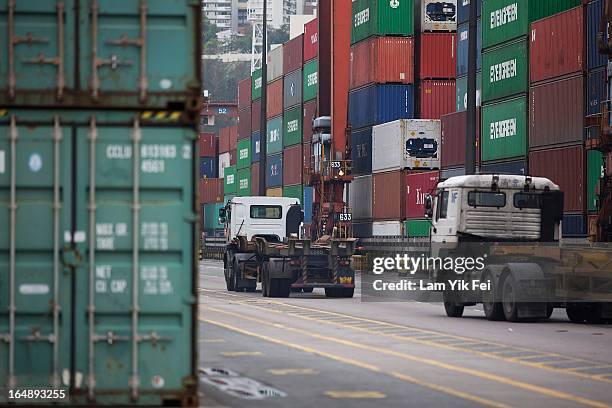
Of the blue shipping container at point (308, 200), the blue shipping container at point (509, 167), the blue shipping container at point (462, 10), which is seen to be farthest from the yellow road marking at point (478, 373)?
the blue shipping container at point (308, 200)

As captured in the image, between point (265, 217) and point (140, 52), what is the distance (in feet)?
108

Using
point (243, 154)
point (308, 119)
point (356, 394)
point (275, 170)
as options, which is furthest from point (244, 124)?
point (356, 394)

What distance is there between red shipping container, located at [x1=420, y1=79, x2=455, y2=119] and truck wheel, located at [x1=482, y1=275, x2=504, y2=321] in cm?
4219

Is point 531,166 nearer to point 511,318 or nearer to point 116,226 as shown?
point 511,318

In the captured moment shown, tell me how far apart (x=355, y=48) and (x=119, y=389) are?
213 feet

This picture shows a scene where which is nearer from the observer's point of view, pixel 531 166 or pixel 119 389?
pixel 119 389

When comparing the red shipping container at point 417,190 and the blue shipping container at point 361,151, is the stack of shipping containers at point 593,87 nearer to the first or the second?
the red shipping container at point 417,190

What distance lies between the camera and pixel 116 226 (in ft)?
39.0

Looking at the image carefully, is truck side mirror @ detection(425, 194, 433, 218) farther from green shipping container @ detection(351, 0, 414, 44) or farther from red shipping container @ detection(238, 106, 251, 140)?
red shipping container @ detection(238, 106, 251, 140)

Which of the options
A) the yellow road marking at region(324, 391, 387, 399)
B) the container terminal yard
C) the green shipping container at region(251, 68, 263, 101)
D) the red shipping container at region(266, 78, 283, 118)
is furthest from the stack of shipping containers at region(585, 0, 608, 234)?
the green shipping container at region(251, 68, 263, 101)

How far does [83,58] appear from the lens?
1198 centimetres

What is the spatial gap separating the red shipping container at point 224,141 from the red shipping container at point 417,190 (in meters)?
56.4

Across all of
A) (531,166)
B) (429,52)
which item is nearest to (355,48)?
(429,52)

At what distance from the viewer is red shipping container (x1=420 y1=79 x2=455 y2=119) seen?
7269 cm
